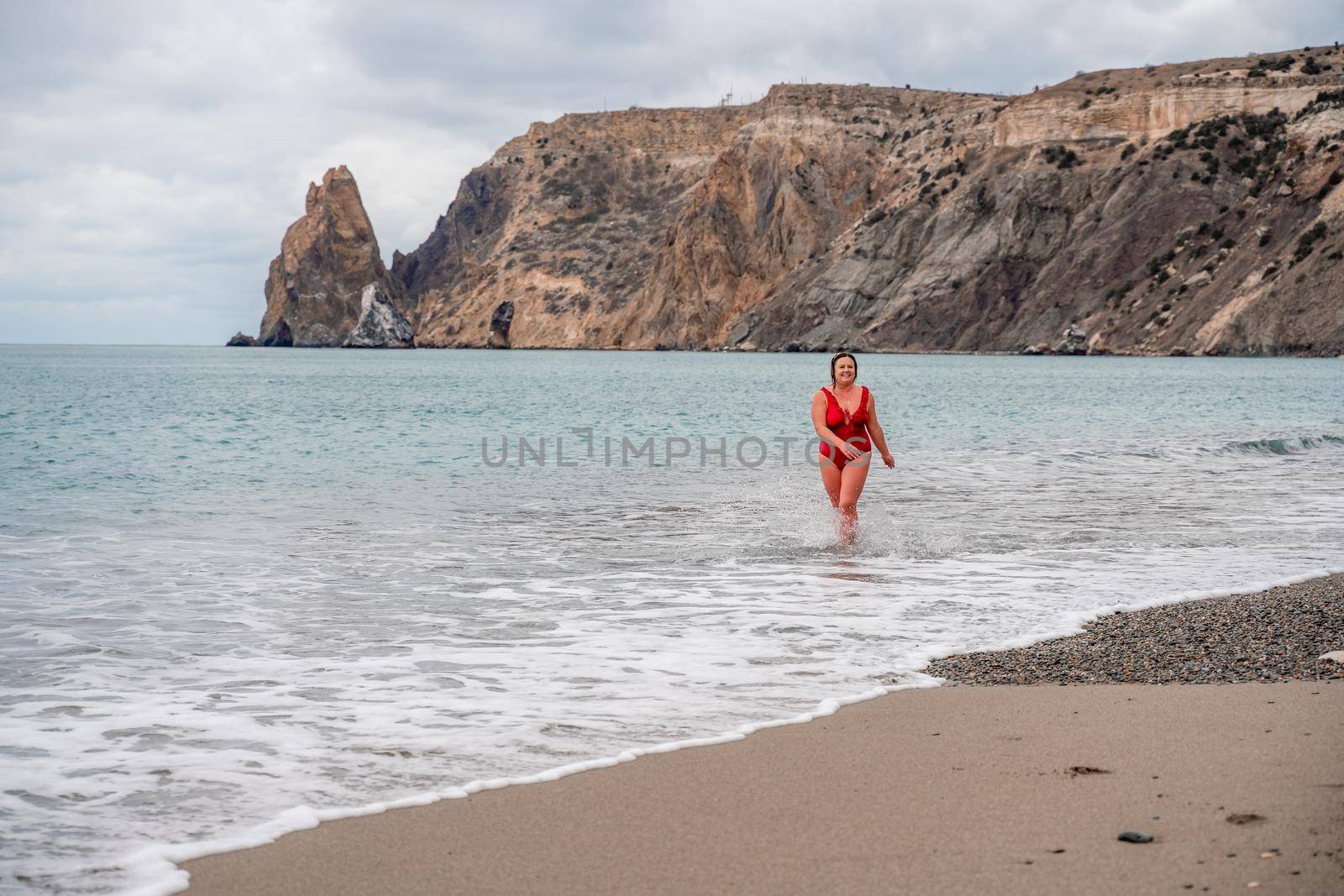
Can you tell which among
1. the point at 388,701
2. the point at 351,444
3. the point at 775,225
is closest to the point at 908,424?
the point at 351,444

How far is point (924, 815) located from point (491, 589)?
19.3 feet

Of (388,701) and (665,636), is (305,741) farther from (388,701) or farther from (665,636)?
(665,636)

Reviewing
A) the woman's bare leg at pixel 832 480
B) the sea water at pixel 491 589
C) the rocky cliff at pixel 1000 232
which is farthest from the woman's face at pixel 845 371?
the rocky cliff at pixel 1000 232

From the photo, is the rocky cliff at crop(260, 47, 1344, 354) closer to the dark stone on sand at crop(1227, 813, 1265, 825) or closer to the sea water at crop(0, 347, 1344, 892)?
the sea water at crop(0, 347, 1344, 892)

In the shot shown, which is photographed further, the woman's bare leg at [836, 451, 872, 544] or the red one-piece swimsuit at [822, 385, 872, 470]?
the woman's bare leg at [836, 451, 872, 544]

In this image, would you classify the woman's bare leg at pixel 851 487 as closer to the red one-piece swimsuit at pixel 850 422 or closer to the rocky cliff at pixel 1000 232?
the red one-piece swimsuit at pixel 850 422

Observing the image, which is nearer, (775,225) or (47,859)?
(47,859)

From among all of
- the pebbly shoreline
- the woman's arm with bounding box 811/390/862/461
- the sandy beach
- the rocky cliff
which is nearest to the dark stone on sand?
the sandy beach

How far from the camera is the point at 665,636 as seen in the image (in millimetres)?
7727

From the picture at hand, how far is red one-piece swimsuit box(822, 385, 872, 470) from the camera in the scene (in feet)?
42.6

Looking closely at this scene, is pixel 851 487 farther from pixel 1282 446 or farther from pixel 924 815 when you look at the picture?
pixel 1282 446

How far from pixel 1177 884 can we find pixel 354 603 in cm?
659

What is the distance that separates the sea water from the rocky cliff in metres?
63.4

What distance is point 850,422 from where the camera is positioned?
1308 cm
